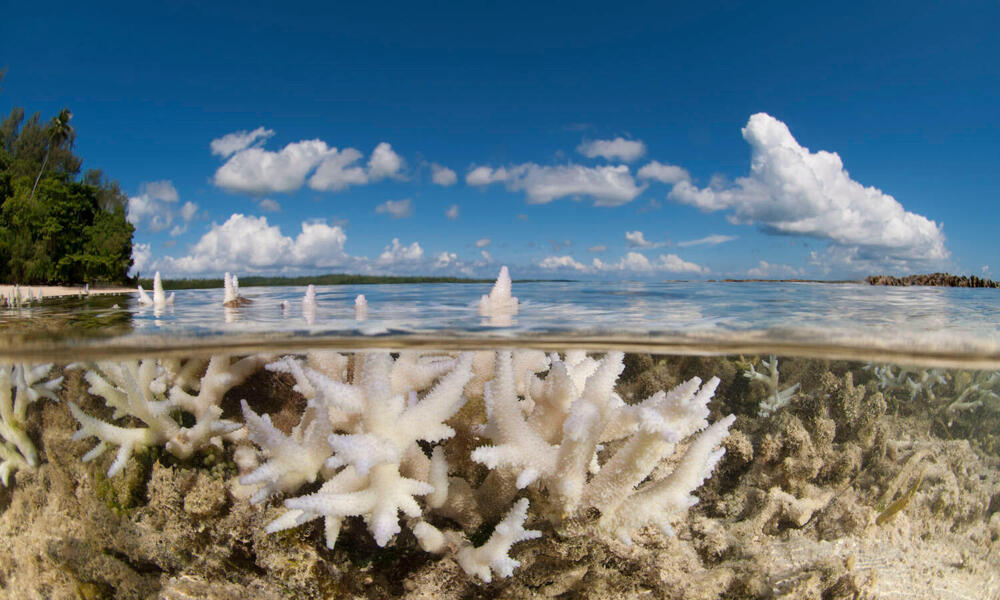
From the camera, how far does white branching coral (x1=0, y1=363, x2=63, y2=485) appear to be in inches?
169

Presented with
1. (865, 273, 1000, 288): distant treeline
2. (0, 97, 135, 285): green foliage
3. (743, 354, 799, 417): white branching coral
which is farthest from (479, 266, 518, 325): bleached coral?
(0, 97, 135, 285): green foliage

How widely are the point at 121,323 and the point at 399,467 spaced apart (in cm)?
391

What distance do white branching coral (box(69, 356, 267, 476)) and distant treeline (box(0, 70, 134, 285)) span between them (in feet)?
65.3

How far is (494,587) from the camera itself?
292cm

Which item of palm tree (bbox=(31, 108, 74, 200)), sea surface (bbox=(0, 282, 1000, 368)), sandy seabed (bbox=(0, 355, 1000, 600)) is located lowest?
sandy seabed (bbox=(0, 355, 1000, 600))

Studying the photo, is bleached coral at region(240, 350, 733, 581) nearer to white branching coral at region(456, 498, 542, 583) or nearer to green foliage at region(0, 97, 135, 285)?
white branching coral at region(456, 498, 542, 583)

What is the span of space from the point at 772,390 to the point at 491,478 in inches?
110

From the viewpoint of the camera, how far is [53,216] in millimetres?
19297

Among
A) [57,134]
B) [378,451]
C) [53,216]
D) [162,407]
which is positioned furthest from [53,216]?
[378,451]

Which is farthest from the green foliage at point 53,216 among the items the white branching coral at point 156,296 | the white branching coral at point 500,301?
the white branching coral at point 500,301

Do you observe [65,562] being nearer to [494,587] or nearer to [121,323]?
[121,323]

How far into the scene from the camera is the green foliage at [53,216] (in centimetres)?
1850

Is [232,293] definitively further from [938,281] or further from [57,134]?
[57,134]

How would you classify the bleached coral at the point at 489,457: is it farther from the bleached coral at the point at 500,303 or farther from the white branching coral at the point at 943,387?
the white branching coral at the point at 943,387
